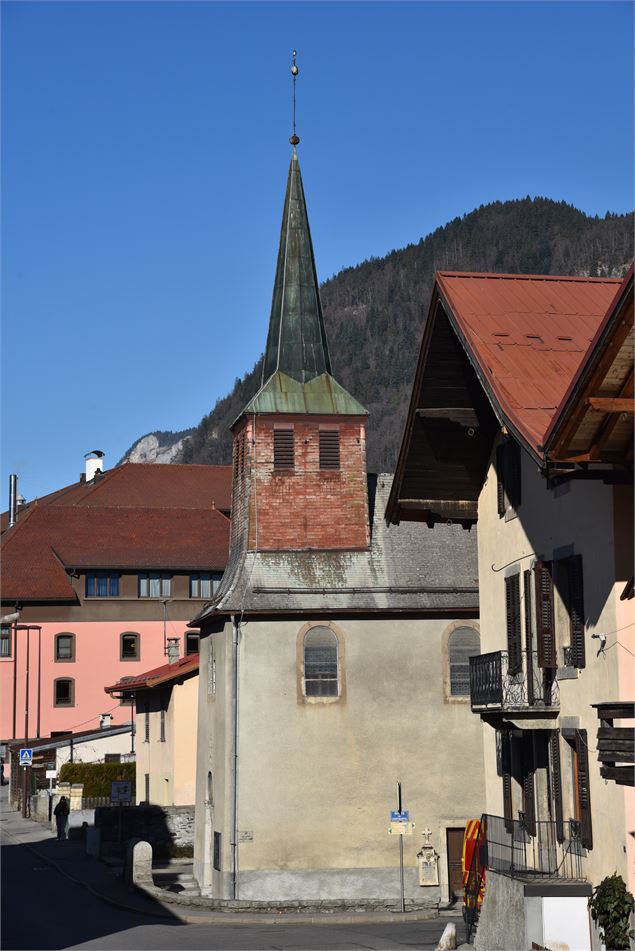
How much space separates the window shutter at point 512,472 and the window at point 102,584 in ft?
173

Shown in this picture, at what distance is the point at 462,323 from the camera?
22781 mm


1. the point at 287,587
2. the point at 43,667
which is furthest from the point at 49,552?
the point at 287,587

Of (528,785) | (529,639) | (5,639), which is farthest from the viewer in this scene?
(5,639)

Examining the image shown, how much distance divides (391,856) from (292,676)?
545 cm

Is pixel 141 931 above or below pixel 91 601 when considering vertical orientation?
below

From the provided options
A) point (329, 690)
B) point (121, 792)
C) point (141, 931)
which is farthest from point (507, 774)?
point (121, 792)

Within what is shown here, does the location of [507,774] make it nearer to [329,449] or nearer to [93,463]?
[329,449]

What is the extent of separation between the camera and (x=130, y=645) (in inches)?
2972

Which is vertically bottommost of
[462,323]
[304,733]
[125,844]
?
[125,844]

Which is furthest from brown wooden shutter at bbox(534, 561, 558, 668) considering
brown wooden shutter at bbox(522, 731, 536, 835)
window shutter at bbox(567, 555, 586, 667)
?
brown wooden shutter at bbox(522, 731, 536, 835)

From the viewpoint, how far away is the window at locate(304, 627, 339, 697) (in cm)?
3875

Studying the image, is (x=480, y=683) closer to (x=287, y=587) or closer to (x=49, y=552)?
(x=287, y=587)

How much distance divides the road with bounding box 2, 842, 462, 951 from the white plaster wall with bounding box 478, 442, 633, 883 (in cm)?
859

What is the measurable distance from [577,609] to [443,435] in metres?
6.15
